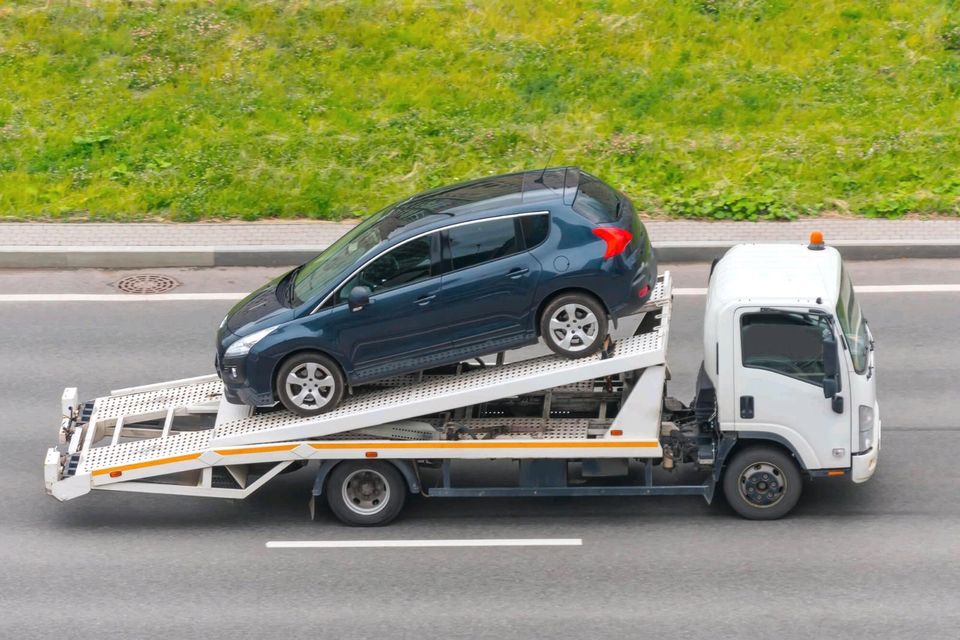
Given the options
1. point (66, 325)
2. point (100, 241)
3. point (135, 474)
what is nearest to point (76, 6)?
point (100, 241)

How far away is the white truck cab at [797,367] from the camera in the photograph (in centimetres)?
1006

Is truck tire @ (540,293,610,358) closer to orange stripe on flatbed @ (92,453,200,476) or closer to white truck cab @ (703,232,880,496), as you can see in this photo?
white truck cab @ (703,232,880,496)

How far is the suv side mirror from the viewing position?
10594 millimetres

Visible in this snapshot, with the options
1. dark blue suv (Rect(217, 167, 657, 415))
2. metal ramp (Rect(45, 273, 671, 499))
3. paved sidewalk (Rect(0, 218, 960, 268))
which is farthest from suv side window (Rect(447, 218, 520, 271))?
paved sidewalk (Rect(0, 218, 960, 268))

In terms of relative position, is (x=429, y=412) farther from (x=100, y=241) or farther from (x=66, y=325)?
(x=100, y=241)

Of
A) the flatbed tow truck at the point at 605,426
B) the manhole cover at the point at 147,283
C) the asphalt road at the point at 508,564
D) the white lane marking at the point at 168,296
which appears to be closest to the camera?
the asphalt road at the point at 508,564

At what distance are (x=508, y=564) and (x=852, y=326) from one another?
3.29 meters

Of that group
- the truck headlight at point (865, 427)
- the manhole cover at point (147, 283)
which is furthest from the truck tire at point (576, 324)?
the manhole cover at point (147, 283)

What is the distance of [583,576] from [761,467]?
1726 millimetres

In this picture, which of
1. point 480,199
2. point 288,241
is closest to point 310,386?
point 480,199

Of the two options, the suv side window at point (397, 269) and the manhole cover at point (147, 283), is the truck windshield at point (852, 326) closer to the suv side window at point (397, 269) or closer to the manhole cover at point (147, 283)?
the suv side window at point (397, 269)

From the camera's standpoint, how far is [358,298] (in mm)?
10594

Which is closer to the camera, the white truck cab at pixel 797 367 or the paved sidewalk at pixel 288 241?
the white truck cab at pixel 797 367

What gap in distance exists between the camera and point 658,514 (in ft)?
36.2
